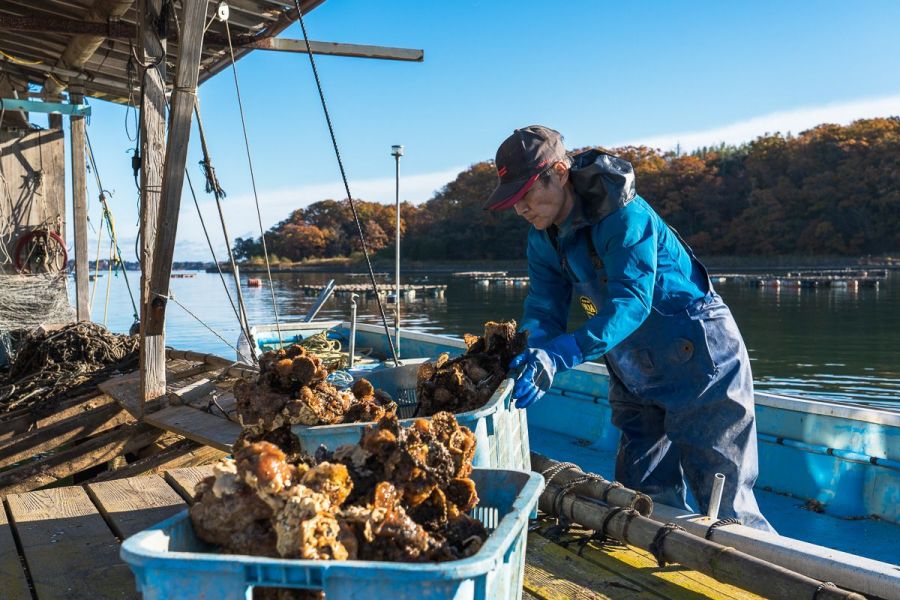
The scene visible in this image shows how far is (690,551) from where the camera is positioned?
2.59 m

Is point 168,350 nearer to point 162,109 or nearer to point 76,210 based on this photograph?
point 76,210

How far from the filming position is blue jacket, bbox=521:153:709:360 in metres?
2.65

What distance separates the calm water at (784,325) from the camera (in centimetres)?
1681

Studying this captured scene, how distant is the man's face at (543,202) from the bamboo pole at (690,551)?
1186 mm

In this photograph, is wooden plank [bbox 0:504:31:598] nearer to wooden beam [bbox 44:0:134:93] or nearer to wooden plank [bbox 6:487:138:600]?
wooden plank [bbox 6:487:138:600]

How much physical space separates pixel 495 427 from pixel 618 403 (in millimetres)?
1450

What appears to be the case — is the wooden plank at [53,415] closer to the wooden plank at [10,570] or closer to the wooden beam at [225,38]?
the wooden beam at [225,38]

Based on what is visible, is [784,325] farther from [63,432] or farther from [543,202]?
[543,202]

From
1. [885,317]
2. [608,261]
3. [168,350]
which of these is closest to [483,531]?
[608,261]

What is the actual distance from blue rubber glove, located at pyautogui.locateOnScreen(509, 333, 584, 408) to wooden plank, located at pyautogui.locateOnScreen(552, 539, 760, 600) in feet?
2.60

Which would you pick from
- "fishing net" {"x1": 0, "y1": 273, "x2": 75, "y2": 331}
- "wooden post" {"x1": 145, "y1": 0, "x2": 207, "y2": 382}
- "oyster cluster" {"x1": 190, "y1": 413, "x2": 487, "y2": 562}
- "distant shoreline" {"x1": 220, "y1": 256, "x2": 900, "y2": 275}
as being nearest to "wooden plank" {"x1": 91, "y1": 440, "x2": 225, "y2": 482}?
"wooden post" {"x1": 145, "y1": 0, "x2": 207, "y2": 382}

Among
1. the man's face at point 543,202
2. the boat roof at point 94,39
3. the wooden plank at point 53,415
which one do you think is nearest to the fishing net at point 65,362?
the wooden plank at point 53,415

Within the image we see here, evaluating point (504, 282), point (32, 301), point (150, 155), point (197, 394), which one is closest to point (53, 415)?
point (197, 394)

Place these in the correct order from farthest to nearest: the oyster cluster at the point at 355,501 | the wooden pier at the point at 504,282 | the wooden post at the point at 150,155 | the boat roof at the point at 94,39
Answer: the wooden pier at the point at 504,282
the boat roof at the point at 94,39
the wooden post at the point at 150,155
the oyster cluster at the point at 355,501
